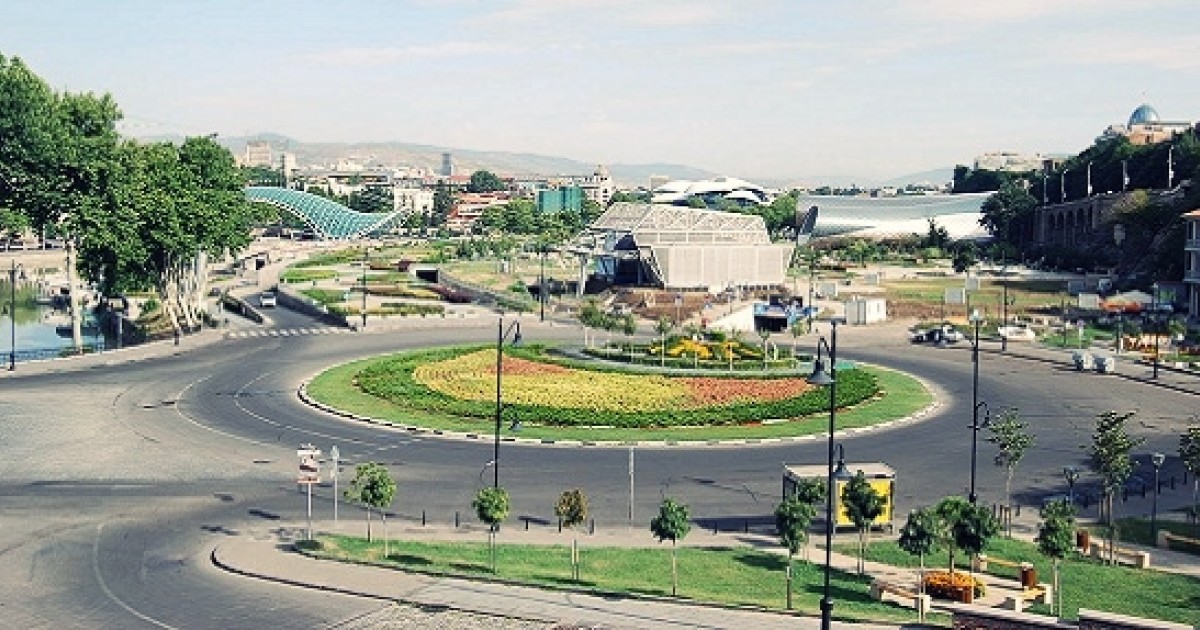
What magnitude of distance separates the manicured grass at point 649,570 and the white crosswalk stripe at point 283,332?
5702cm

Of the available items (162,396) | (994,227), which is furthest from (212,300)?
(994,227)

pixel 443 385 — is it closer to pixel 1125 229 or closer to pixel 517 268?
pixel 517 268

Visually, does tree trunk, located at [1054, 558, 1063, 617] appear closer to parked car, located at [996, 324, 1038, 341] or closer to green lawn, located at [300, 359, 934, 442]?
green lawn, located at [300, 359, 934, 442]

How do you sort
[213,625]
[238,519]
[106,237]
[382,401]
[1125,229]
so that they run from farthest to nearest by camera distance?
[1125,229] → [106,237] → [382,401] → [238,519] → [213,625]

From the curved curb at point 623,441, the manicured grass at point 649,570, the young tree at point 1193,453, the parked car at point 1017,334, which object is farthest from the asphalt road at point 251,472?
the parked car at point 1017,334

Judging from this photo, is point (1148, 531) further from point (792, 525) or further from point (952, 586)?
point (792, 525)

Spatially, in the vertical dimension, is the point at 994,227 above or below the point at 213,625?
above

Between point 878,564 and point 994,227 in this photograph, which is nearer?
point 878,564

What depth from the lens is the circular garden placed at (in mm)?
52250

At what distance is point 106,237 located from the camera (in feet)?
272

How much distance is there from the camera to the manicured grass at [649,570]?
28.6 metres

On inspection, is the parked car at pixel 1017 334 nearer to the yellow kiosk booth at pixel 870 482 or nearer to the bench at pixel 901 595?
the yellow kiosk booth at pixel 870 482

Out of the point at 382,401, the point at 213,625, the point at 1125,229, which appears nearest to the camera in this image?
the point at 213,625

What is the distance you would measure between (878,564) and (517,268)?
117 metres
